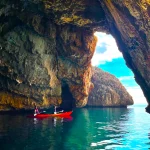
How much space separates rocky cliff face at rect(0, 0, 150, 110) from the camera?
30266mm

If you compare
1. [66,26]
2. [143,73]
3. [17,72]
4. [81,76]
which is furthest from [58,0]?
[81,76]

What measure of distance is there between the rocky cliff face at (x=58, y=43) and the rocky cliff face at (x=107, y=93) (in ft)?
92.3

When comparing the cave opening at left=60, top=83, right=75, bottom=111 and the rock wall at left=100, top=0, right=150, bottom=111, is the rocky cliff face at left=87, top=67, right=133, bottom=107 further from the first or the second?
the rock wall at left=100, top=0, right=150, bottom=111

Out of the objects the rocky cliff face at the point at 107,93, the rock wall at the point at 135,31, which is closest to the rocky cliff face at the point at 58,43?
the rock wall at the point at 135,31

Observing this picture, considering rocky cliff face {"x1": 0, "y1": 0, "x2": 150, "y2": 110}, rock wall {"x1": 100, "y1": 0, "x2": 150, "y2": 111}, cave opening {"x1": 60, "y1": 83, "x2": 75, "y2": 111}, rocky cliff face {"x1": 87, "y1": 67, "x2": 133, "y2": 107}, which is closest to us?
rock wall {"x1": 100, "y1": 0, "x2": 150, "y2": 111}

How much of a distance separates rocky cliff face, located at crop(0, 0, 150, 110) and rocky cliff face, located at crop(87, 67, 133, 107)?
28141mm

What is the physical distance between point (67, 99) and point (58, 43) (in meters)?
23.0

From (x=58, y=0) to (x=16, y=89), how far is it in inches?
1098

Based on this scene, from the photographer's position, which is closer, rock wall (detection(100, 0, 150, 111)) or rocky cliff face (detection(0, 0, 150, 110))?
rock wall (detection(100, 0, 150, 111))

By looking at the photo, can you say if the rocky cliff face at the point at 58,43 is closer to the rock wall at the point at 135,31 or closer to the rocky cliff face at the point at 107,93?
the rock wall at the point at 135,31


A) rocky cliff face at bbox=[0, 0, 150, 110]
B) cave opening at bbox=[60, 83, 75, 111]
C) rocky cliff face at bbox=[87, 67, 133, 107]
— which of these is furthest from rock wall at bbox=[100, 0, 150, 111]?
rocky cliff face at bbox=[87, 67, 133, 107]

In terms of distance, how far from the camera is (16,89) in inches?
2189

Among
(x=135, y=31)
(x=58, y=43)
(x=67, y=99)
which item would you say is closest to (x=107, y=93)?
(x=67, y=99)

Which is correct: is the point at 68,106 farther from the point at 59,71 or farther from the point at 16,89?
the point at 16,89
